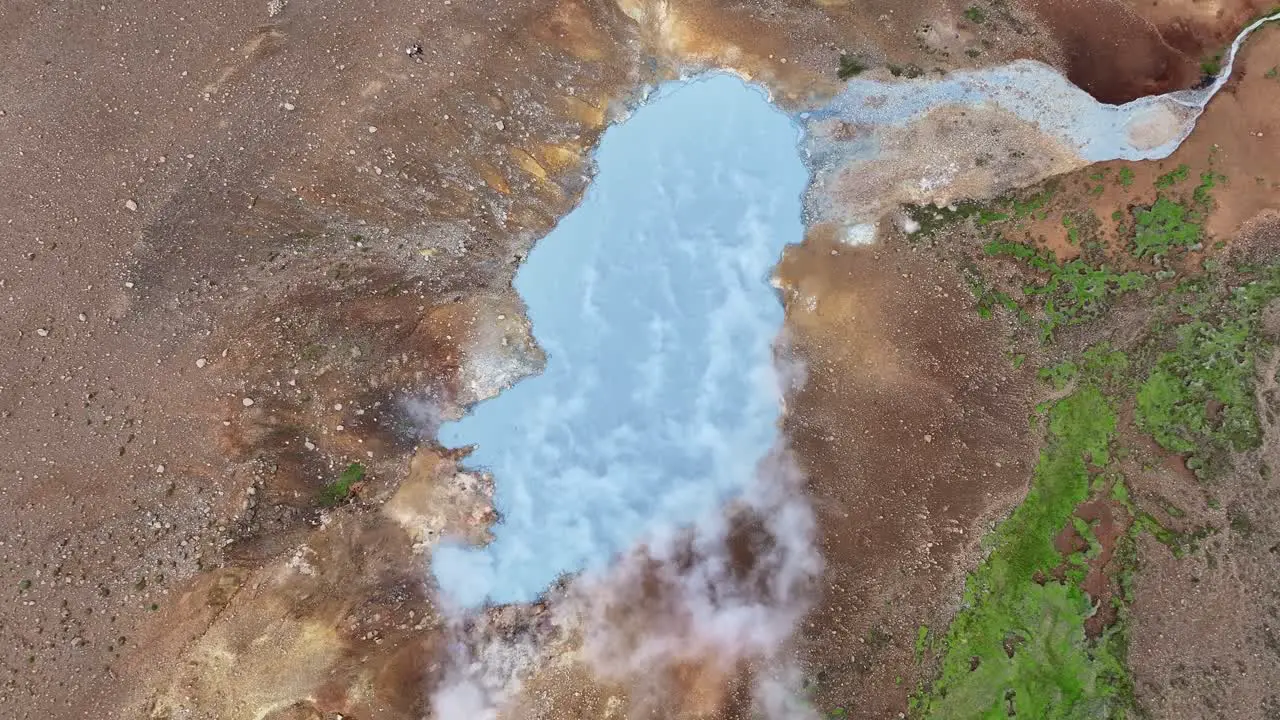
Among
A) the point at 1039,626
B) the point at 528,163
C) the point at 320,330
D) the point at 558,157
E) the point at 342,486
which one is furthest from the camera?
the point at 558,157

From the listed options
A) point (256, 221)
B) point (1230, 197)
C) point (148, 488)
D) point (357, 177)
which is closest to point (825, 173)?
point (1230, 197)

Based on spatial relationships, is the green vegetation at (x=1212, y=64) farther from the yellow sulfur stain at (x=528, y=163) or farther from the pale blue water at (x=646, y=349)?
the yellow sulfur stain at (x=528, y=163)

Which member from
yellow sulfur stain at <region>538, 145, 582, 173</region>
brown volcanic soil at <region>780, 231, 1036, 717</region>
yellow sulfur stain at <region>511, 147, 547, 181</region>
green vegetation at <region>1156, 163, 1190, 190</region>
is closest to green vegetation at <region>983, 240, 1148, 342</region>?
brown volcanic soil at <region>780, 231, 1036, 717</region>

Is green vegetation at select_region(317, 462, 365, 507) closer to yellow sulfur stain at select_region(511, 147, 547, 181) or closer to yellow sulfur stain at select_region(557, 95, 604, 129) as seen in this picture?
yellow sulfur stain at select_region(511, 147, 547, 181)

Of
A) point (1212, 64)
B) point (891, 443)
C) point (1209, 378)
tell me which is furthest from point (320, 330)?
point (1212, 64)

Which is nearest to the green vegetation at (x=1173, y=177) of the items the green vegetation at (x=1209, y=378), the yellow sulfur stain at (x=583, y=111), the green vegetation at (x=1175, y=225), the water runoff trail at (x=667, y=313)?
the green vegetation at (x=1175, y=225)

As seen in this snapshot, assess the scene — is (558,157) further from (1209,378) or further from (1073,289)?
(1209,378)

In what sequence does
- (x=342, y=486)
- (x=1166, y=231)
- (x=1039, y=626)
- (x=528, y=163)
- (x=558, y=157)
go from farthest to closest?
(x=1166, y=231) < (x=558, y=157) < (x=528, y=163) < (x=1039, y=626) < (x=342, y=486)

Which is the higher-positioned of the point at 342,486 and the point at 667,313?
the point at 342,486

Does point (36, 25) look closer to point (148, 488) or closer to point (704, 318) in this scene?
point (148, 488)
